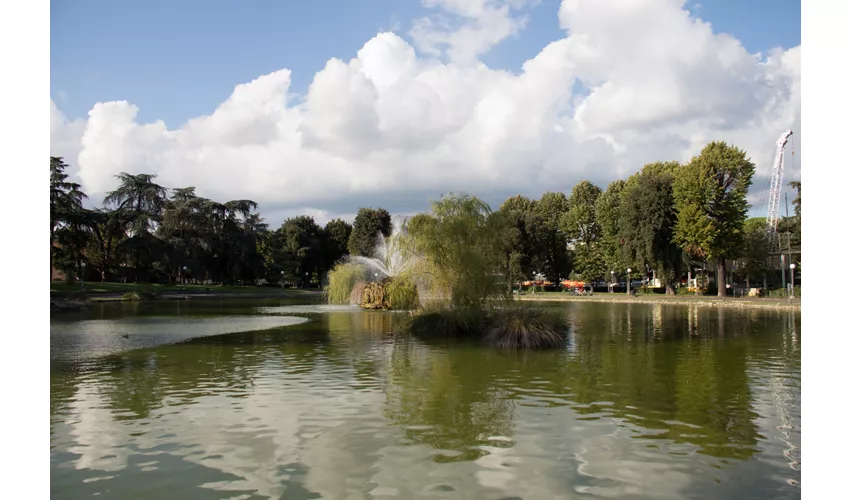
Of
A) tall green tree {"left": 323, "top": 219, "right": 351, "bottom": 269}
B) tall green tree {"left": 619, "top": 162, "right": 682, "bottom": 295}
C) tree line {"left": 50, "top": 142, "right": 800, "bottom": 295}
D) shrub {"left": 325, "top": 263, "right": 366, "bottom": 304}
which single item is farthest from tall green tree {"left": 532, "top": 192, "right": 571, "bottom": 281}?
shrub {"left": 325, "top": 263, "right": 366, "bottom": 304}

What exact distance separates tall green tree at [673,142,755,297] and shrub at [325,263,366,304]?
94.1ft

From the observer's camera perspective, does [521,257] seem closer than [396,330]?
No

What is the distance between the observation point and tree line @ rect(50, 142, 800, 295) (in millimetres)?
52000

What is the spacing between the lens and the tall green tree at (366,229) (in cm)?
7862

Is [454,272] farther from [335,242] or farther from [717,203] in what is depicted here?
[335,242]

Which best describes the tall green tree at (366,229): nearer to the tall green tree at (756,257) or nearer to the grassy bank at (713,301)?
the grassy bank at (713,301)

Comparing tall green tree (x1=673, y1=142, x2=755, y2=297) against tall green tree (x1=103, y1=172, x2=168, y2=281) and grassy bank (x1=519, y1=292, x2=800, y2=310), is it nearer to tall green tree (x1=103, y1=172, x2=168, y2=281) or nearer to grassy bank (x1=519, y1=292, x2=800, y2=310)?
grassy bank (x1=519, y1=292, x2=800, y2=310)

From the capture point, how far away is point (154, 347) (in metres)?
19.3

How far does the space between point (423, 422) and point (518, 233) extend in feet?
185

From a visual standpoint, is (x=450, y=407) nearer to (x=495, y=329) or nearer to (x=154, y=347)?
(x=495, y=329)

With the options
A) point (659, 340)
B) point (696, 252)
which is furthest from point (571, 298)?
point (659, 340)

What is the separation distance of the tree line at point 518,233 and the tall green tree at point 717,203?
0.09 meters
